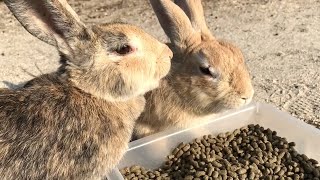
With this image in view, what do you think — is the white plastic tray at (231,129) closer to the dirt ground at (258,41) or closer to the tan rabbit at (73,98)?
→ the dirt ground at (258,41)

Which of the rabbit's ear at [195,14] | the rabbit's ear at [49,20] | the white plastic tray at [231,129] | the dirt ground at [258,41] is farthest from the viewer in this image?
the dirt ground at [258,41]

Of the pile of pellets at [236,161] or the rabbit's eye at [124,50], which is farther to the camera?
the pile of pellets at [236,161]

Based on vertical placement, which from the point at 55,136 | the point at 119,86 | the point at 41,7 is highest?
the point at 41,7

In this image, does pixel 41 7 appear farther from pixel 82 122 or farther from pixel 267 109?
pixel 267 109

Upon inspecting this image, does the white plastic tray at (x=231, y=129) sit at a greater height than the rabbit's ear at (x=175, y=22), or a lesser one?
lesser

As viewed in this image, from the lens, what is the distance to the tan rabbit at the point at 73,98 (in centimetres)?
232

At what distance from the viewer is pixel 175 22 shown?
3291 millimetres

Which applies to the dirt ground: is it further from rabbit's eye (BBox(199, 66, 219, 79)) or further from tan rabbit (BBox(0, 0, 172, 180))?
tan rabbit (BBox(0, 0, 172, 180))

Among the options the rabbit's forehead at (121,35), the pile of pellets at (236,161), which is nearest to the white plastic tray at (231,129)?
the pile of pellets at (236,161)

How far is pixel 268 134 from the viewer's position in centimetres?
340

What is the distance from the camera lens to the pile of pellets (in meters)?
3.05

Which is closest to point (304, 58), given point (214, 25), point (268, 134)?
point (214, 25)

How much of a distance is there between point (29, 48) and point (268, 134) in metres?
2.98

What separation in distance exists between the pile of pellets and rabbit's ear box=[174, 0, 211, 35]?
718 millimetres
